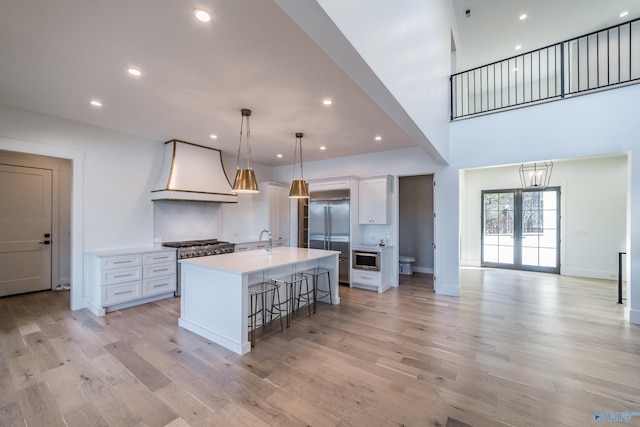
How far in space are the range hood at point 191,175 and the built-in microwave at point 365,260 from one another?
2.85 metres

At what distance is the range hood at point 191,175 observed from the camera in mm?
4707

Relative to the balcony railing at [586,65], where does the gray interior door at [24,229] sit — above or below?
below

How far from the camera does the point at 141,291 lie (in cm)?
423

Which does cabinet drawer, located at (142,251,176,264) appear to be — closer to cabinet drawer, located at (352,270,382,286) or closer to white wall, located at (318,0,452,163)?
cabinet drawer, located at (352,270,382,286)

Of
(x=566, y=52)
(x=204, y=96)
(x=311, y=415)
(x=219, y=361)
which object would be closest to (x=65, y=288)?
(x=219, y=361)

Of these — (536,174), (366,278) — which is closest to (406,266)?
(366,278)

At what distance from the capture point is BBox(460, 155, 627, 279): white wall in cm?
570

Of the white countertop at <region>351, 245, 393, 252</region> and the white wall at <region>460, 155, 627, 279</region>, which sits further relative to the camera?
the white wall at <region>460, 155, 627, 279</region>

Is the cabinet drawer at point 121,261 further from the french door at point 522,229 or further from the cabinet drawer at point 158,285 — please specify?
the french door at point 522,229

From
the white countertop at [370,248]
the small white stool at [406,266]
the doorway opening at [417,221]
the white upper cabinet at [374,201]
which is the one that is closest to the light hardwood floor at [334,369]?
the white countertop at [370,248]

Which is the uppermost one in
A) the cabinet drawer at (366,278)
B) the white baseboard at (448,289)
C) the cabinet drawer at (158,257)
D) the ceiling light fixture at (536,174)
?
the ceiling light fixture at (536,174)

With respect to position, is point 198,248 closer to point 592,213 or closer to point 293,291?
point 293,291

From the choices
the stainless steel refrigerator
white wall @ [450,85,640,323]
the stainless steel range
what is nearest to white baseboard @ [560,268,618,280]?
white wall @ [450,85,640,323]

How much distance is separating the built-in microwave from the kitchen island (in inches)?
73.7
